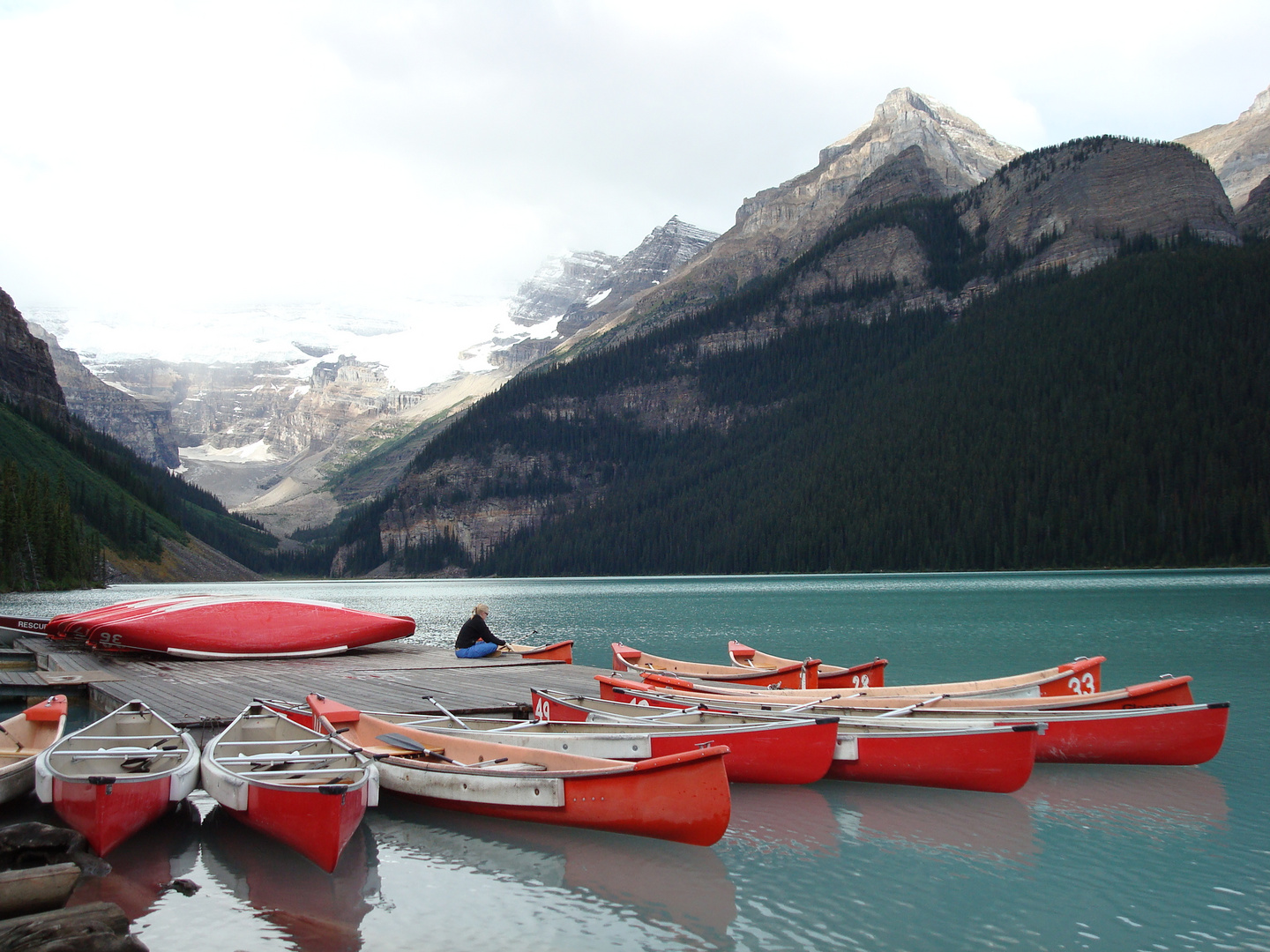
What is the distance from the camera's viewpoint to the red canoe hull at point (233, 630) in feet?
97.7

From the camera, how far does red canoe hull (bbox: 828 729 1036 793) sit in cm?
1538

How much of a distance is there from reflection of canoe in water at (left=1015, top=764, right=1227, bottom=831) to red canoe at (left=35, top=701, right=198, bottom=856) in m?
13.8

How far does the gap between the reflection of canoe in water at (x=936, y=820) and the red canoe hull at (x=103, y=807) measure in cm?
1043

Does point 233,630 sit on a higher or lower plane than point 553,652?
higher

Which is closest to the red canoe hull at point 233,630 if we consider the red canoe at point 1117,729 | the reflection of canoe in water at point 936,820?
the red canoe at point 1117,729

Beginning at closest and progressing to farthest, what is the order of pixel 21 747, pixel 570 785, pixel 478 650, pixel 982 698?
1. pixel 570 785
2. pixel 21 747
3. pixel 982 698
4. pixel 478 650

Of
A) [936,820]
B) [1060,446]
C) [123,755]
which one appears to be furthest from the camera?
[1060,446]

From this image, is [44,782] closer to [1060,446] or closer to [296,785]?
[296,785]

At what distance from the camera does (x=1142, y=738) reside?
1748cm

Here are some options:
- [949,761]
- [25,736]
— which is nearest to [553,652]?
[949,761]

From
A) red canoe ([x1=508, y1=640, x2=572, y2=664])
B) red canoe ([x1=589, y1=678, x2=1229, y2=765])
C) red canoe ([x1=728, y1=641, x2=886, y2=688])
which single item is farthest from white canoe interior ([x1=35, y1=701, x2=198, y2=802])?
red canoe ([x1=508, y1=640, x2=572, y2=664])

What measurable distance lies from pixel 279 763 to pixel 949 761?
1119 cm

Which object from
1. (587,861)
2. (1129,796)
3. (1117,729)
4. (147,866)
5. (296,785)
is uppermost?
(296,785)

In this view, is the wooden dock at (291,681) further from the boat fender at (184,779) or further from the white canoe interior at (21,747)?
the boat fender at (184,779)
